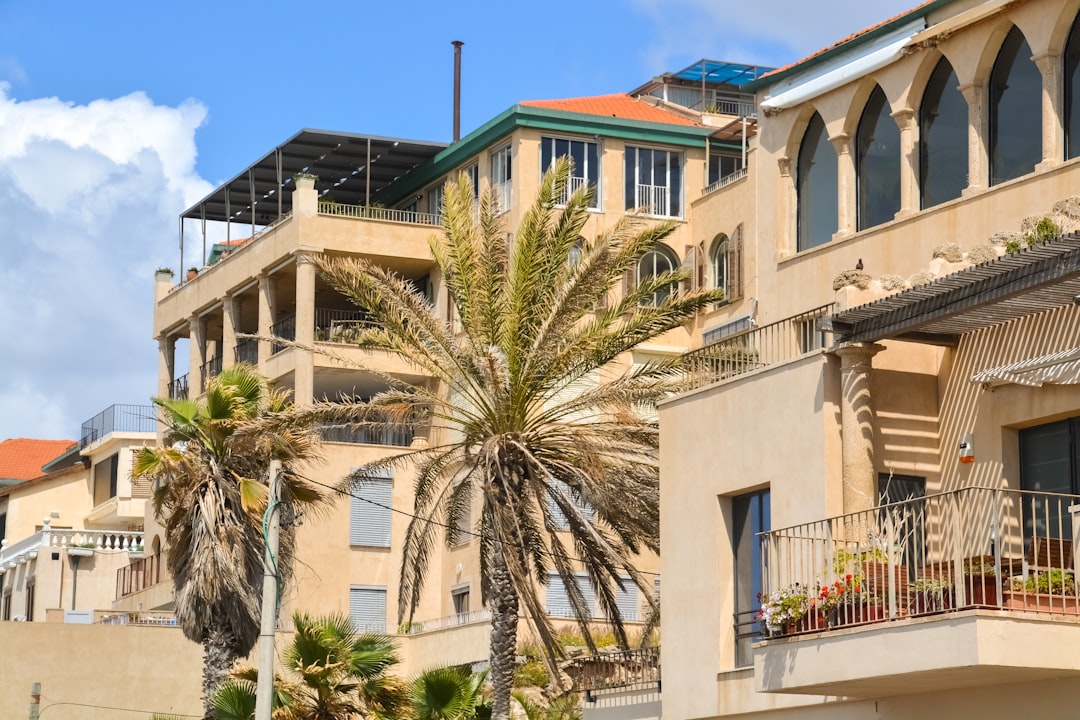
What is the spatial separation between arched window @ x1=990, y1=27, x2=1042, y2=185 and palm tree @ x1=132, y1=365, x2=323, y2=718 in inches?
515

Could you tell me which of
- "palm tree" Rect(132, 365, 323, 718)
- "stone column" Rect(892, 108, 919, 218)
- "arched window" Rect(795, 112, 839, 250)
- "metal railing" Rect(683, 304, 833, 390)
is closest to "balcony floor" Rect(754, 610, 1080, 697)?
"metal railing" Rect(683, 304, 833, 390)

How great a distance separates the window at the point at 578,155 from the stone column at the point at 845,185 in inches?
943

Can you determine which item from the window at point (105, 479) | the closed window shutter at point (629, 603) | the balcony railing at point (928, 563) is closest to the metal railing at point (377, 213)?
the closed window shutter at point (629, 603)

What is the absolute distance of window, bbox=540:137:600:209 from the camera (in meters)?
53.5

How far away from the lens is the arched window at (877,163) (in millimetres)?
28859

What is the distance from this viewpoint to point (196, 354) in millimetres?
61250

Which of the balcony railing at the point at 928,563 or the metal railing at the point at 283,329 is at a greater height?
the metal railing at the point at 283,329

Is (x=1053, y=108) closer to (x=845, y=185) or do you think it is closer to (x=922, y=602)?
(x=845, y=185)

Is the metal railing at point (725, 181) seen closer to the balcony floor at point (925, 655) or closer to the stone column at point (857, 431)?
the stone column at point (857, 431)

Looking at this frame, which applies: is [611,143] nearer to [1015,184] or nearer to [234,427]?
Answer: [234,427]

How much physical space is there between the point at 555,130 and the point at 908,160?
25.8m

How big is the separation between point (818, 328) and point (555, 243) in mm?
7586

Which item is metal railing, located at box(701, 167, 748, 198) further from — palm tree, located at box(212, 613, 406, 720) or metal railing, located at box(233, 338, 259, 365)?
palm tree, located at box(212, 613, 406, 720)

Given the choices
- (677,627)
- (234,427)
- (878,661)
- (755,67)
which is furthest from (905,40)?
(755,67)
